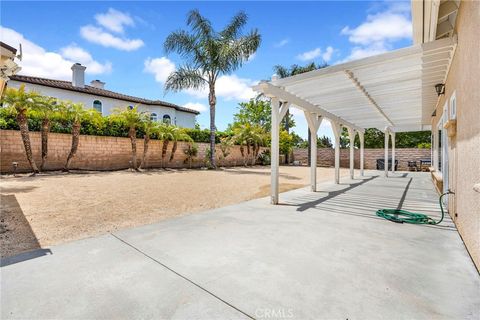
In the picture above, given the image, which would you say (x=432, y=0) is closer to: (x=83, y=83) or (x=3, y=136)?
(x=3, y=136)

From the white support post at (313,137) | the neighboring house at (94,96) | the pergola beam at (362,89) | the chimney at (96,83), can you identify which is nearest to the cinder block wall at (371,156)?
the pergola beam at (362,89)

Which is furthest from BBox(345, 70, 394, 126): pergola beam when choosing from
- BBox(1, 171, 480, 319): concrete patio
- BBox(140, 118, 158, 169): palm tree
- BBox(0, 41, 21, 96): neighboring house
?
BBox(140, 118, 158, 169): palm tree

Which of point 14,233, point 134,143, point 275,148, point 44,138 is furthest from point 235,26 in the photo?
point 14,233

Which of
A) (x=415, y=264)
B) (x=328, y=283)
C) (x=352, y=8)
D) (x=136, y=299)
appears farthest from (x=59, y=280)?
(x=352, y=8)

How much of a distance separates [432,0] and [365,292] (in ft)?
13.7

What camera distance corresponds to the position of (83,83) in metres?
21.1

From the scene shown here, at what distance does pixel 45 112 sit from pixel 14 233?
30.6 feet

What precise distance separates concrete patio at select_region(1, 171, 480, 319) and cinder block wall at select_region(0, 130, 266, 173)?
36.4 ft

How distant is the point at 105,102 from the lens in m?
21.5

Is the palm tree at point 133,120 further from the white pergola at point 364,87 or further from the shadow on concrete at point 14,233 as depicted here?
the white pergola at point 364,87

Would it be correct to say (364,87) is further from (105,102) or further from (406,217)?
(105,102)

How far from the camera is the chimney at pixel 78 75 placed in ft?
67.3

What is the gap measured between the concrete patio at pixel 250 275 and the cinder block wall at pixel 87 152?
11104 millimetres

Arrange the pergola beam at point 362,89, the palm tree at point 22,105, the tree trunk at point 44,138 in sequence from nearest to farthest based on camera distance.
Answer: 1. the pergola beam at point 362,89
2. the palm tree at point 22,105
3. the tree trunk at point 44,138
